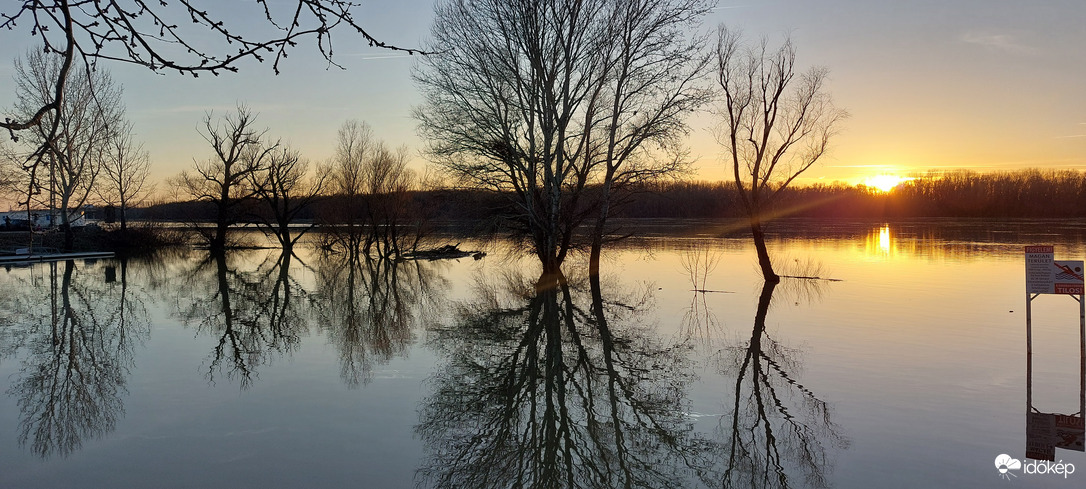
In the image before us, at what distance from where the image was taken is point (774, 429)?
754 centimetres

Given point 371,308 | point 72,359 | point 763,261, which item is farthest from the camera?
point 763,261

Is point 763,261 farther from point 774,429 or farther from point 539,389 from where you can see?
point 774,429

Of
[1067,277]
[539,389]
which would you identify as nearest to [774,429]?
[539,389]

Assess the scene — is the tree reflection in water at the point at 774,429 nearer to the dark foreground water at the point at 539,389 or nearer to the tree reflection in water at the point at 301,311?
the dark foreground water at the point at 539,389

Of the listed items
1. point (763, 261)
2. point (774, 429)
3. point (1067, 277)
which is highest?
point (1067, 277)

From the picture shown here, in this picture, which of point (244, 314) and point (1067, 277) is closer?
point (1067, 277)

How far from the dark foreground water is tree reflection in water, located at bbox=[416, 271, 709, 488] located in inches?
1.6

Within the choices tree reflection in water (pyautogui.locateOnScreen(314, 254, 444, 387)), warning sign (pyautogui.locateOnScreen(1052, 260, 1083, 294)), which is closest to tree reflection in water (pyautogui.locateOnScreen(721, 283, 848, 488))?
warning sign (pyautogui.locateOnScreen(1052, 260, 1083, 294))

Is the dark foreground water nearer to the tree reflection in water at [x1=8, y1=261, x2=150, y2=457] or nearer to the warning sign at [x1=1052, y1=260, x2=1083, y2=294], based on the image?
the tree reflection in water at [x1=8, y1=261, x2=150, y2=457]

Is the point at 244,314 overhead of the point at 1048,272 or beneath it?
beneath

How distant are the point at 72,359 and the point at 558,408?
7.74 m

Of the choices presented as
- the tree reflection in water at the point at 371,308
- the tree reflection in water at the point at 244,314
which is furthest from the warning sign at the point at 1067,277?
the tree reflection in water at the point at 244,314

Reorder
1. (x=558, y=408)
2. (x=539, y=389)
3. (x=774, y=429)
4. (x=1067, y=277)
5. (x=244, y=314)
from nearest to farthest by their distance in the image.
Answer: (x=774, y=429)
(x=558, y=408)
(x=539, y=389)
(x=1067, y=277)
(x=244, y=314)

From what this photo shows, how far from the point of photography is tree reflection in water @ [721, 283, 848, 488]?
247 inches
